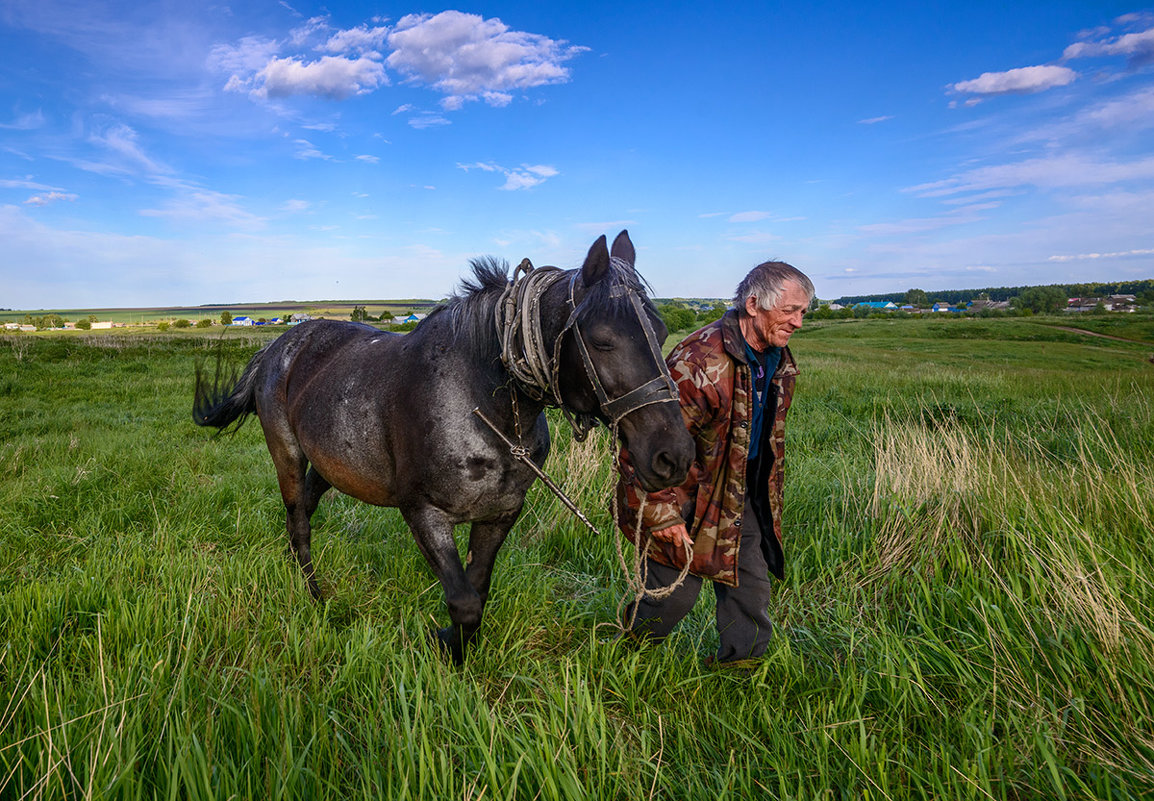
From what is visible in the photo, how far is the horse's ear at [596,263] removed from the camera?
7.34 ft

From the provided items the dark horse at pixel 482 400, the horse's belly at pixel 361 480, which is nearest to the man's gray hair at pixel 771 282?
the dark horse at pixel 482 400

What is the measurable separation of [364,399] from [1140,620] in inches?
165

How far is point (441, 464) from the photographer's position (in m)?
2.77

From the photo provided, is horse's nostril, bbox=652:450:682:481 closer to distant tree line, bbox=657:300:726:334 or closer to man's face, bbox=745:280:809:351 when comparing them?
distant tree line, bbox=657:300:726:334

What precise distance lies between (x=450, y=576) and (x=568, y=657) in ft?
2.31

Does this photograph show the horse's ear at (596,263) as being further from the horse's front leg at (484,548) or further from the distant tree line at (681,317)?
the horse's front leg at (484,548)

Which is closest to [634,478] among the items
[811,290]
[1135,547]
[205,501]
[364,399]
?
[811,290]

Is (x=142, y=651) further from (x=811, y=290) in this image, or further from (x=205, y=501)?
(x=811, y=290)

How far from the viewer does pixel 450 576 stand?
9.24 feet

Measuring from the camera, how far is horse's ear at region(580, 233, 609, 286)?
7.34 ft

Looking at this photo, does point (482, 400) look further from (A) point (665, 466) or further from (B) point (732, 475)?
(B) point (732, 475)

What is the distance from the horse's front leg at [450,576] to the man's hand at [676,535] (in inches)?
Result: 38.2

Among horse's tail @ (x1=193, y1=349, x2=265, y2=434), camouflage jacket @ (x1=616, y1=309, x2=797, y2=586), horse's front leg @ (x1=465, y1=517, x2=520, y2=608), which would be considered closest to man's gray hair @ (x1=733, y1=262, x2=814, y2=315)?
camouflage jacket @ (x1=616, y1=309, x2=797, y2=586)

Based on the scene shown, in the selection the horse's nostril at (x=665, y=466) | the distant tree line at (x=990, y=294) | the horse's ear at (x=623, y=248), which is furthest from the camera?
the distant tree line at (x=990, y=294)
